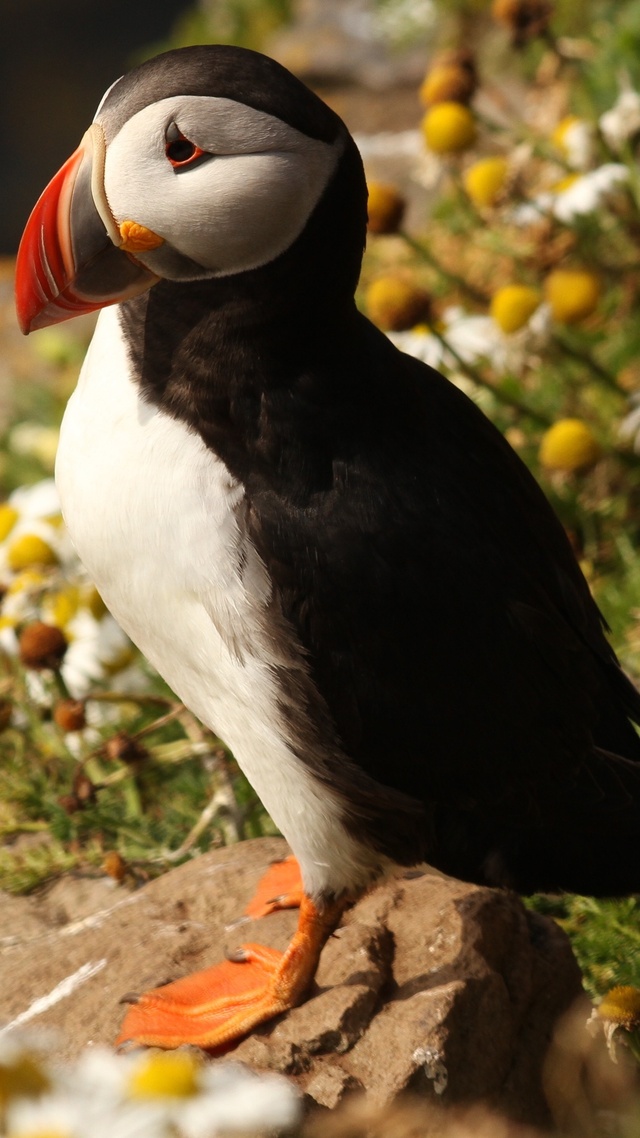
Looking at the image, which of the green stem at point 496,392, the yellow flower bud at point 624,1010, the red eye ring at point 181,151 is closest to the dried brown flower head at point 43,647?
the green stem at point 496,392

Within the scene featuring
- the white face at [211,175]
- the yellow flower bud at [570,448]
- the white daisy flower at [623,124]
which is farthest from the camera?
the white daisy flower at [623,124]

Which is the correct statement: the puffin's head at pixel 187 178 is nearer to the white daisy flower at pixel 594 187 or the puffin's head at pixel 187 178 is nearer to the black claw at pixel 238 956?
the black claw at pixel 238 956

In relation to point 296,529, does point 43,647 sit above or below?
below

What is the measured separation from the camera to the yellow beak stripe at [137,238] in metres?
1.96

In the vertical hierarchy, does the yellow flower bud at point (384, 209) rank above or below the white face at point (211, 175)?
below

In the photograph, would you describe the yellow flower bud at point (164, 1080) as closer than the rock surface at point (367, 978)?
Yes

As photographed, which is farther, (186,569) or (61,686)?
(61,686)

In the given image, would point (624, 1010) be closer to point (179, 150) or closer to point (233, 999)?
point (233, 999)

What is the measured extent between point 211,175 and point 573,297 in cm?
208

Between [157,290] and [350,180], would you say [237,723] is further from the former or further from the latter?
[350,180]

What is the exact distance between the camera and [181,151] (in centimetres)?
191

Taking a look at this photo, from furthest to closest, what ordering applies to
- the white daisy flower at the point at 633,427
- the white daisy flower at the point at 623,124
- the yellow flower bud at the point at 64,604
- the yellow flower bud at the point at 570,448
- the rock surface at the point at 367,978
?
the white daisy flower at the point at 623,124
the white daisy flower at the point at 633,427
the yellow flower bud at the point at 570,448
the yellow flower bud at the point at 64,604
the rock surface at the point at 367,978

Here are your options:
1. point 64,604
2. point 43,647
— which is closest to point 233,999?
point 43,647

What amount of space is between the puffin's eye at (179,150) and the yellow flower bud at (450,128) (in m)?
2.09
